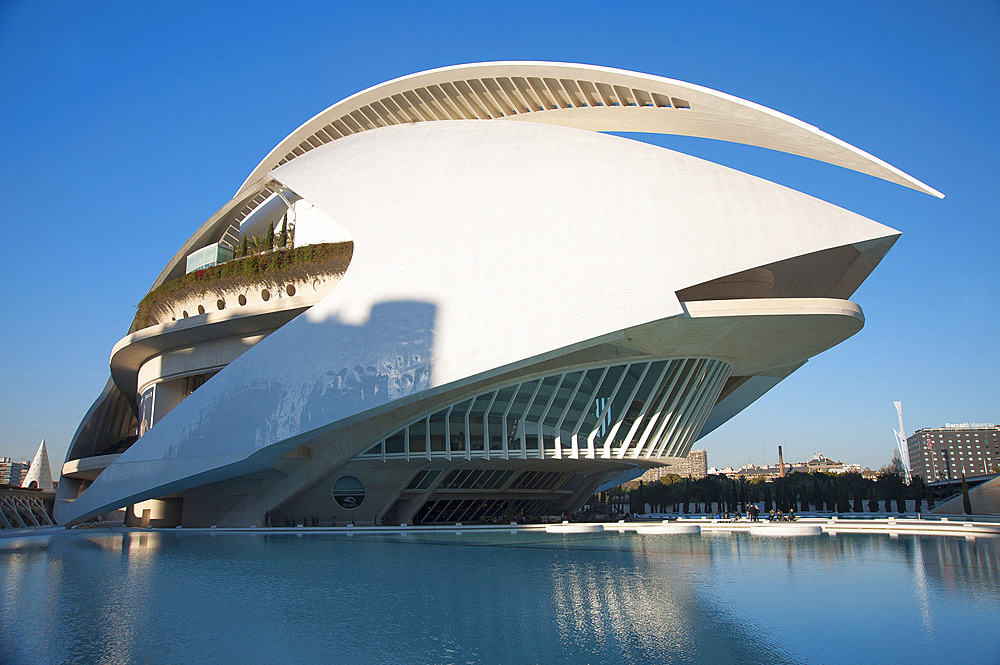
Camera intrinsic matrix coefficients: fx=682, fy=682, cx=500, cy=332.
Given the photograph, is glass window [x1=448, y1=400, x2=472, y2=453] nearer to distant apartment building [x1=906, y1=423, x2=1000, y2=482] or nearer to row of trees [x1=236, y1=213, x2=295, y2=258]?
row of trees [x1=236, y1=213, x2=295, y2=258]

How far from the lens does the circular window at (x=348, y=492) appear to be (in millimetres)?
22906

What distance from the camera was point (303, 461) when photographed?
21938 mm

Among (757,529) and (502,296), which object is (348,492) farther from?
(757,529)

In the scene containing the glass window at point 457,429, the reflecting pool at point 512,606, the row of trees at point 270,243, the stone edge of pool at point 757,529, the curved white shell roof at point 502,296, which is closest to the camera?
the reflecting pool at point 512,606

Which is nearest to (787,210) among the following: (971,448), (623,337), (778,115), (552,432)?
(778,115)

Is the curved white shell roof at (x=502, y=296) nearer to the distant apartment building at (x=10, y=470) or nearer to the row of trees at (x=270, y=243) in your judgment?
the row of trees at (x=270, y=243)

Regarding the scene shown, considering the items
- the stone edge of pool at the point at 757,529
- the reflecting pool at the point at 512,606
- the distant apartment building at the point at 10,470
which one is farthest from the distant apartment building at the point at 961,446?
the distant apartment building at the point at 10,470

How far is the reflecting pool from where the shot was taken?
233 inches

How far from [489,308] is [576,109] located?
34.8 ft

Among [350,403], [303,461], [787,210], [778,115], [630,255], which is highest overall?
[778,115]

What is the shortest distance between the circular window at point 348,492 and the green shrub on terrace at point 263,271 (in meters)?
6.95

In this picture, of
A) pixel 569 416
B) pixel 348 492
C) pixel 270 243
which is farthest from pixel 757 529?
pixel 270 243

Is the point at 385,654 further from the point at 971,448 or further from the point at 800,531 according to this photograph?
the point at 971,448

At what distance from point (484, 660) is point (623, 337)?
13.4 meters
